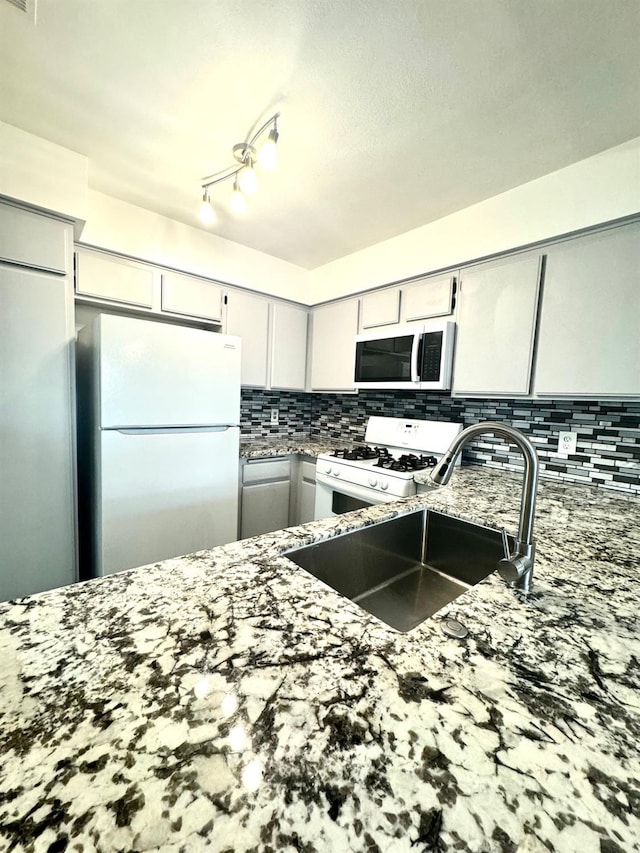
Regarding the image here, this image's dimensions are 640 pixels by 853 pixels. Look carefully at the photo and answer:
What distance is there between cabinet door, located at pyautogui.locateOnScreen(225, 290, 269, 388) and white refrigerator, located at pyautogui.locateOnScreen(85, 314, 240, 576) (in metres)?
0.55

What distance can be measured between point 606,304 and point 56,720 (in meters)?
2.16

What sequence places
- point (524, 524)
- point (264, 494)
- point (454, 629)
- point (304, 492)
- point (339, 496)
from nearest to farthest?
1. point (454, 629)
2. point (524, 524)
3. point (339, 496)
4. point (264, 494)
5. point (304, 492)

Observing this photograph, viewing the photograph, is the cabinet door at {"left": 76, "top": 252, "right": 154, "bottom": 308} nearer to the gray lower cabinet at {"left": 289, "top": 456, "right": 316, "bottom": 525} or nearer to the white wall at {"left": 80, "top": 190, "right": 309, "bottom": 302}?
the white wall at {"left": 80, "top": 190, "right": 309, "bottom": 302}

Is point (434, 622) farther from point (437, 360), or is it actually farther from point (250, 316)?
point (250, 316)

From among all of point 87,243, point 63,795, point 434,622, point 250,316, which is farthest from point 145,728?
point 250,316

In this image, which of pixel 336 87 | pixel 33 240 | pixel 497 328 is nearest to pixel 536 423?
pixel 497 328

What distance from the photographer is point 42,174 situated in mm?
1580

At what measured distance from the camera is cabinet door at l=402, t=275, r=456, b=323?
2.04 m

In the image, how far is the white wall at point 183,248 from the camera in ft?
6.46

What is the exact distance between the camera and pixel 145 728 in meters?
0.38

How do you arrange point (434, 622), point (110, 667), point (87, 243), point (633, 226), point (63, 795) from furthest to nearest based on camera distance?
1. point (87, 243)
2. point (633, 226)
3. point (434, 622)
4. point (110, 667)
5. point (63, 795)

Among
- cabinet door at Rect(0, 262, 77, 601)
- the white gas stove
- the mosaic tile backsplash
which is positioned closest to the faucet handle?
the white gas stove

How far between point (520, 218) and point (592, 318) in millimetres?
666

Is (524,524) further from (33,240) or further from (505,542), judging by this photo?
(33,240)
